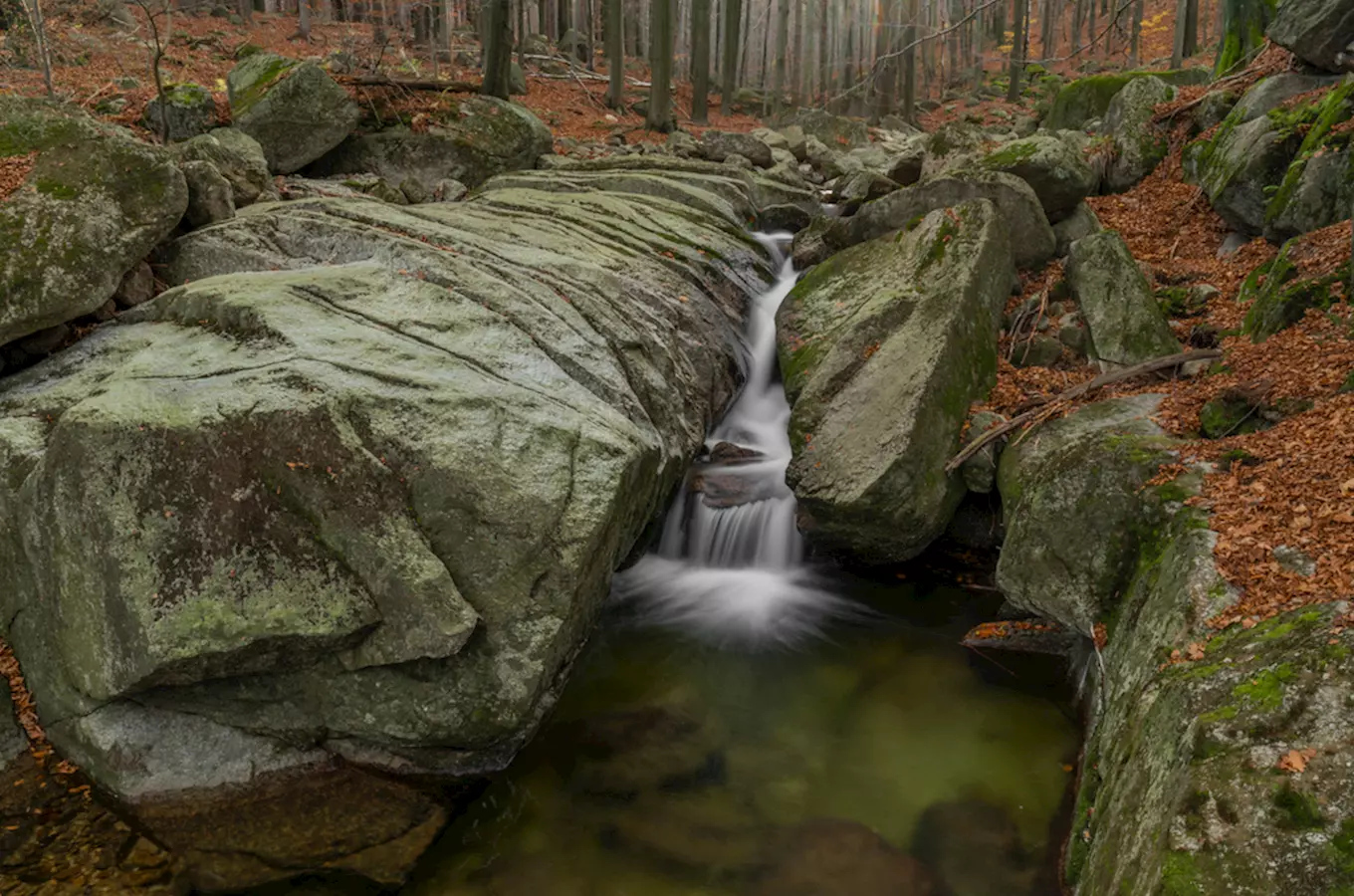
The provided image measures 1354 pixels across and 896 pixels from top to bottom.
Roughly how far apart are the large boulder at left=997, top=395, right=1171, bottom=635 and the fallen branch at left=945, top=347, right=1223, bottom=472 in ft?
3.31

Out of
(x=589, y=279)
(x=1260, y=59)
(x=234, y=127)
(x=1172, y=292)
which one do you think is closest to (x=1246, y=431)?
(x=1172, y=292)

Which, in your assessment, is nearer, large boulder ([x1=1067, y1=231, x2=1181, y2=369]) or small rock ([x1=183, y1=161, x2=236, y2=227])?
large boulder ([x1=1067, y1=231, x2=1181, y2=369])

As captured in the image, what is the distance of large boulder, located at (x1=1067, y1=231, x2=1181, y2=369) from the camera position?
8016mm

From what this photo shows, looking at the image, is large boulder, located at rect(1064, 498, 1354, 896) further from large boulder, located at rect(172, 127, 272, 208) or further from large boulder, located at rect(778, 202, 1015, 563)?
large boulder, located at rect(172, 127, 272, 208)

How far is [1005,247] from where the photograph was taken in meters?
9.38

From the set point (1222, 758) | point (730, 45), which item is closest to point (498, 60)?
point (730, 45)

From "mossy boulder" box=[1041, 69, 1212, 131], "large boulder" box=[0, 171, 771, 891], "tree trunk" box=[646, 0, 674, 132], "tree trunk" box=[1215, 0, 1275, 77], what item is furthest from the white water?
"tree trunk" box=[646, 0, 674, 132]

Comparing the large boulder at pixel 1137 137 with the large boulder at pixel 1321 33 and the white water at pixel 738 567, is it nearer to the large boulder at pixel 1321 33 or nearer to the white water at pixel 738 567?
the large boulder at pixel 1321 33

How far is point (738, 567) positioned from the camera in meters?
8.48

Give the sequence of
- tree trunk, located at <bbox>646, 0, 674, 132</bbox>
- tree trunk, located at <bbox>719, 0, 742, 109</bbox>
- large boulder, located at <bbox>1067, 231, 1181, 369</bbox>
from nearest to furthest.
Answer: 1. large boulder, located at <bbox>1067, 231, 1181, 369</bbox>
2. tree trunk, located at <bbox>646, 0, 674, 132</bbox>
3. tree trunk, located at <bbox>719, 0, 742, 109</bbox>

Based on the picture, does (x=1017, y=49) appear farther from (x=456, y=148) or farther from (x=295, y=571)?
(x=295, y=571)

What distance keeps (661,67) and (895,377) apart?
634 inches

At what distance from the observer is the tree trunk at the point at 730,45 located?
2588cm

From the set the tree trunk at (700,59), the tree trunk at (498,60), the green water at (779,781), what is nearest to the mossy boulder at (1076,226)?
the green water at (779,781)
